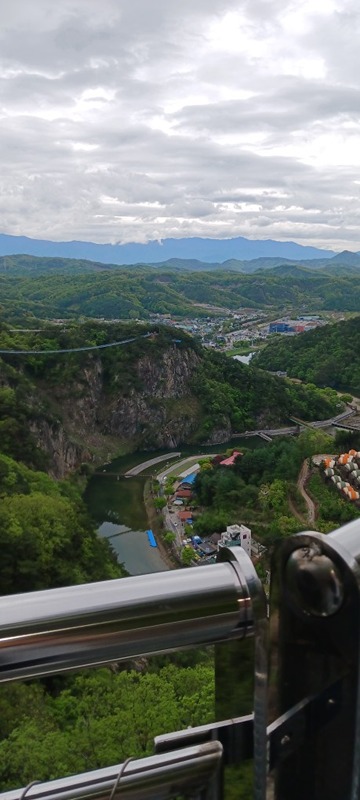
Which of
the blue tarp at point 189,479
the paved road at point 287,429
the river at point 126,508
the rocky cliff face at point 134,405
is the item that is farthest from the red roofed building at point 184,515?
A: the paved road at point 287,429

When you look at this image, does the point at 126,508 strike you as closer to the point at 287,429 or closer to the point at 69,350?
the point at 69,350

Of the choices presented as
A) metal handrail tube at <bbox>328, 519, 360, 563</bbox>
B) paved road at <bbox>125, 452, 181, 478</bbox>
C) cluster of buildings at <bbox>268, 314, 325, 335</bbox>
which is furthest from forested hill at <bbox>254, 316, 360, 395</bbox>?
metal handrail tube at <bbox>328, 519, 360, 563</bbox>

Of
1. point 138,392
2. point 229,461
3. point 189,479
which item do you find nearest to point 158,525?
point 189,479

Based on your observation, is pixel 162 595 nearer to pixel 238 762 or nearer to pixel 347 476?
pixel 238 762

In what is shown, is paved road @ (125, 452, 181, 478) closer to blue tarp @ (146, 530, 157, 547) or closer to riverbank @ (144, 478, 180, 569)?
riverbank @ (144, 478, 180, 569)

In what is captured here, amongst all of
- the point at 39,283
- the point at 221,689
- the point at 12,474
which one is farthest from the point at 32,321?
the point at 221,689
